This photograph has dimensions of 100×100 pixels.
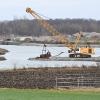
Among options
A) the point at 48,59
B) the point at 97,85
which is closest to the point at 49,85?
the point at 97,85

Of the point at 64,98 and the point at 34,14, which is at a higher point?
the point at 34,14

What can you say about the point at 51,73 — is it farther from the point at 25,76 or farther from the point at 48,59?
the point at 48,59

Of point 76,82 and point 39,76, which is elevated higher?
point 39,76

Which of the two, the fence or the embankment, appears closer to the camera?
the fence

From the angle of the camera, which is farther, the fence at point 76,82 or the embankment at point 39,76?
the embankment at point 39,76

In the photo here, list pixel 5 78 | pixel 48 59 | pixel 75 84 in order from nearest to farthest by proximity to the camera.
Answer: pixel 75 84
pixel 5 78
pixel 48 59

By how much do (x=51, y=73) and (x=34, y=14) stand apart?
57.9 meters

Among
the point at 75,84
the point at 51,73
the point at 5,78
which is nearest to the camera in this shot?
the point at 75,84

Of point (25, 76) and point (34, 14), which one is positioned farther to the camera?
point (34, 14)

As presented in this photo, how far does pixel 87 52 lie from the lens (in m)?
98.3

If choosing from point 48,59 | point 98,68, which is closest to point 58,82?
point 98,68

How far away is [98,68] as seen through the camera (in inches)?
1815

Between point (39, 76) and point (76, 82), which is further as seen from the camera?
point (39, 76)

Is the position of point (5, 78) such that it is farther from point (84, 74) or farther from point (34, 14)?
point (34, 14)
